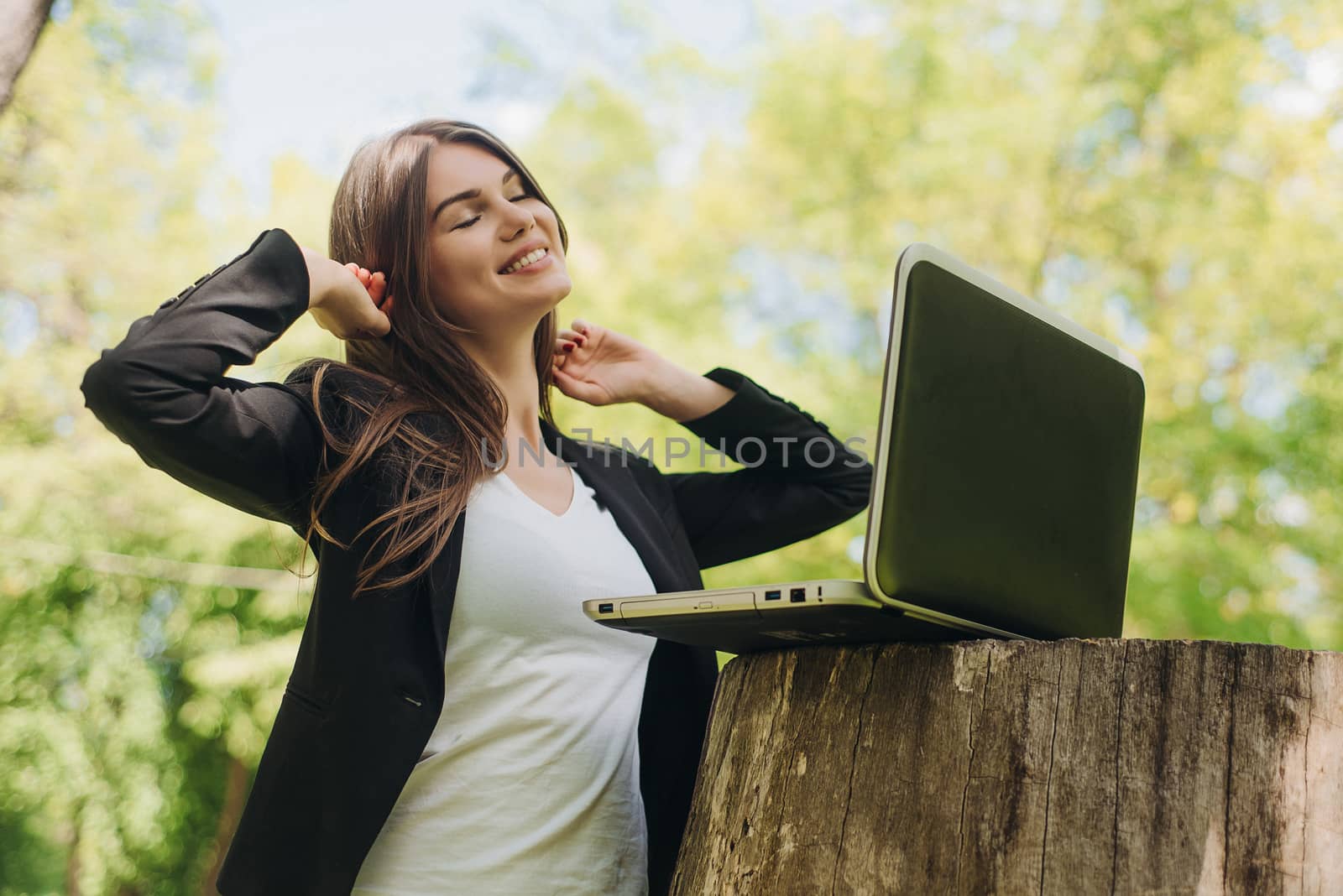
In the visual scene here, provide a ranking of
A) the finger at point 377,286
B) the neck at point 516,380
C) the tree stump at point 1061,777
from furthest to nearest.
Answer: the neck at point 516,380 < the finger at point 377,286 < the tree stump at point 1061,777

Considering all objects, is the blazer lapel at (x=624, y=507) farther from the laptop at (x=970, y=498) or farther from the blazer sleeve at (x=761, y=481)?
the laptop at (x=970, y=498)

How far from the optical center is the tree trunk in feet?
6.22

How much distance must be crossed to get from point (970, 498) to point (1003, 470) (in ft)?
0.22

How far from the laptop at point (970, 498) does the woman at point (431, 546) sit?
225 millimetres

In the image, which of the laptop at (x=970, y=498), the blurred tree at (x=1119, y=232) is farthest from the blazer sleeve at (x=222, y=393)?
the blurred tree at (x=1119, y=232)

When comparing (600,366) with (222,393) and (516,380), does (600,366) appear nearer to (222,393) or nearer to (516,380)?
(516,380)

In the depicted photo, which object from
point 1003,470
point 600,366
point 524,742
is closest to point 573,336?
point 600,366

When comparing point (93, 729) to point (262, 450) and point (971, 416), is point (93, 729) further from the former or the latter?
point (971, 416)

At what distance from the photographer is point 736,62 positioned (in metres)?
9.34

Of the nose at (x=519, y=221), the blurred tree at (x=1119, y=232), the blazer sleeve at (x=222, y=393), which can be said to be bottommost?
the blazer sleeve at (x=222, y=393)

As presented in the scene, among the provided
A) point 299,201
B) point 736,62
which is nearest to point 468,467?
point 299,201

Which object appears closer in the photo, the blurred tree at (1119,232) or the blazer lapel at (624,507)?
the blazer lapel at (624,507)

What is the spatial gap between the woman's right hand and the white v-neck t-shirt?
0.30m

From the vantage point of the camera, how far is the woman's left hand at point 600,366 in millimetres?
2057
